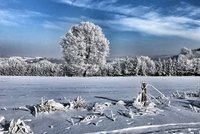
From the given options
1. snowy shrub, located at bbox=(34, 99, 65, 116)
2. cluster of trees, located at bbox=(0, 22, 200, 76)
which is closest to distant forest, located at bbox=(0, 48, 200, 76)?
cluster of trees, located at bbox=(0, 22, 200, 76)

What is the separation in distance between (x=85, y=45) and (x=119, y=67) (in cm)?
370

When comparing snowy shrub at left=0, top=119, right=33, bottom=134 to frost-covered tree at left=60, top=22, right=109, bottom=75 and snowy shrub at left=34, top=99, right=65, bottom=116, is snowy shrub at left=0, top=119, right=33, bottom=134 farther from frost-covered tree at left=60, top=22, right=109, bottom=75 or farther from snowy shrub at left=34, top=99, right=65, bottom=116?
frost-covered tree at left=60, top=22, right=109, bottom=75

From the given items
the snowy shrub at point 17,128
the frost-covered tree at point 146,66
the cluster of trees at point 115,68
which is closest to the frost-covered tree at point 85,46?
the cluster of trees at point 115,68

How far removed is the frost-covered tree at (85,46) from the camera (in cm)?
3044

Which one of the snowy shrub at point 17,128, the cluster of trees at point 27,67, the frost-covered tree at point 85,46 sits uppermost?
the frost-covered tree at point 85,46

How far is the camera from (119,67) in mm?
30234

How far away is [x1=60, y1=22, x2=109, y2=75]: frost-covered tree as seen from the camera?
99.9 feet

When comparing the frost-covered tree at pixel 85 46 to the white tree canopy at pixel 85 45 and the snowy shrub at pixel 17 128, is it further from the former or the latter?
the snowy shrub at pixel 17 128

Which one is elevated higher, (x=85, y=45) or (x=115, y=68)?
(x=85, y=45)

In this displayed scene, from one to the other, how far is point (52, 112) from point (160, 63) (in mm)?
23543

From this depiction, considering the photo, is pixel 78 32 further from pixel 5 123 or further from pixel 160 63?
pixel 5 123

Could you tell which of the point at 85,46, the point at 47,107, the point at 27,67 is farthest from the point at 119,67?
the point at 47,107

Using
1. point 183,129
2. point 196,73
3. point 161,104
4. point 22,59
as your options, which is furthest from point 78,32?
point 183,129

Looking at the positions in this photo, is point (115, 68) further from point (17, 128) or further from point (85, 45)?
point (17, 128)
